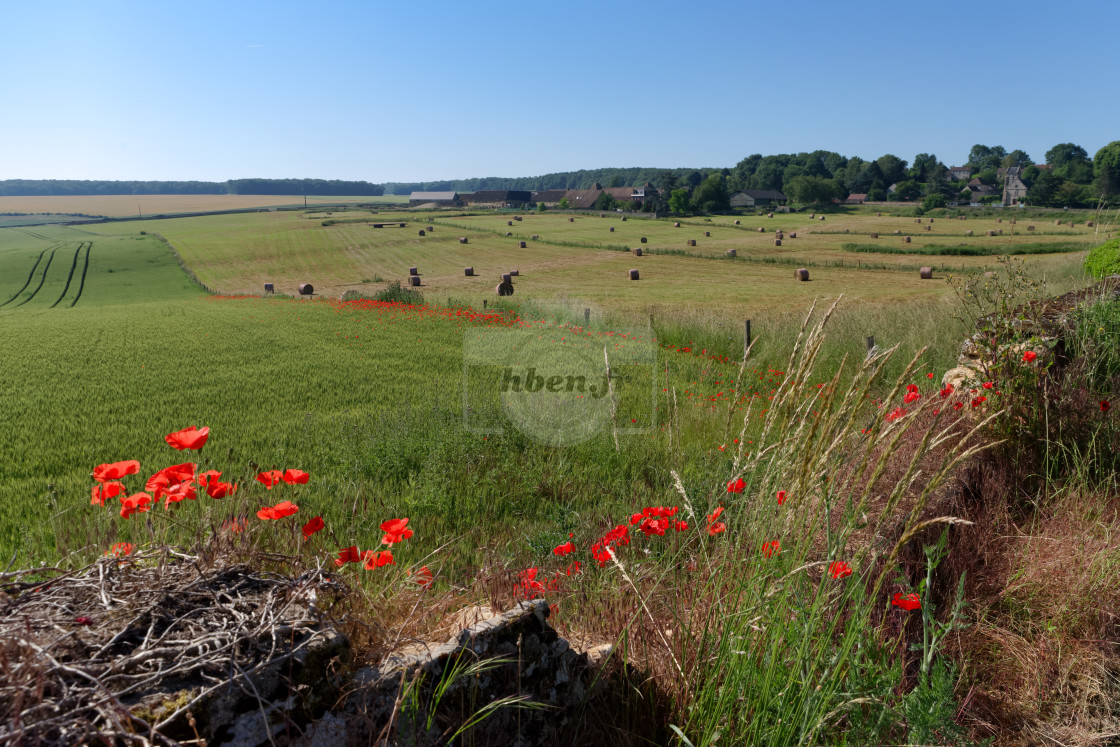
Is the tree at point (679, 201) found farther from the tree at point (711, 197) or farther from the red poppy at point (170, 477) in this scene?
the red poppy at point (170, 477)

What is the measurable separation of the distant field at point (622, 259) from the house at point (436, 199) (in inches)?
2470

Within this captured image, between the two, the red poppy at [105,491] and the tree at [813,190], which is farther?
Result: the tree at [813,190]

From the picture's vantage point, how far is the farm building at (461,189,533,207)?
12886 centimetres

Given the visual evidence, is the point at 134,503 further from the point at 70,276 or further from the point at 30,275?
the point at 30,275

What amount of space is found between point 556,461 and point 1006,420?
12.4 feet

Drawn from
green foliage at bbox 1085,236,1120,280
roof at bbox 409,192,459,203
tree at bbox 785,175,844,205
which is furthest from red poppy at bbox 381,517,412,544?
roof at bbox 409,192,459,203

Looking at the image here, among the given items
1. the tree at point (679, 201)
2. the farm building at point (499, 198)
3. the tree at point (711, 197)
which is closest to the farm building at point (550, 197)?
the farm building at point (499, 198)

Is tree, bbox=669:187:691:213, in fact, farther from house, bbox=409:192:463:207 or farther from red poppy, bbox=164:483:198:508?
red poppy, bbox=164:483:198:508

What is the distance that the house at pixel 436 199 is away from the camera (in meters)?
133

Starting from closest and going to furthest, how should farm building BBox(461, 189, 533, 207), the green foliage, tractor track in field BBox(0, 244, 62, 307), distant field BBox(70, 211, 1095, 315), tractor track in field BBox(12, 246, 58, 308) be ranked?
the green foliage, distant field BBox(70, 211, 1095, 315), tractor track in field BBox(12, 246, 58, 308), tractor track in field BBox(0, 244, 62, 307), farm building BBox(461, 189, 533, 207)

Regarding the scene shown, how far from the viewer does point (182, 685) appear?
1.59 metres

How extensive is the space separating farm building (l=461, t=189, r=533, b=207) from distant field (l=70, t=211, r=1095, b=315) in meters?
58.3

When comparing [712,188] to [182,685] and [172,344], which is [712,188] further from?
[182,685]

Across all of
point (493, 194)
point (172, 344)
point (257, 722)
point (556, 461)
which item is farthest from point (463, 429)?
point (493, 194)
